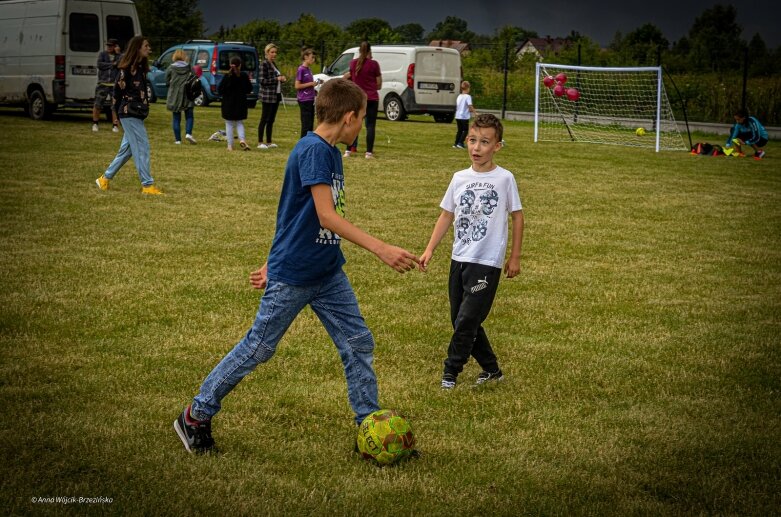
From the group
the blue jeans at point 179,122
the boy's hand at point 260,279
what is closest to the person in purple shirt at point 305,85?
the blue jeans at point 179,122

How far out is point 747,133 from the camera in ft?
71.2

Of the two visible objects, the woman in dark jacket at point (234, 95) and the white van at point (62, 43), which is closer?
the woman in dark jacket at point (234, 95)

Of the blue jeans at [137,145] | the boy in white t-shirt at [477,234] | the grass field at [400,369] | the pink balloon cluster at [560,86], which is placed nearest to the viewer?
the grass field at [400,369]

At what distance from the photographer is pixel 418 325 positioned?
6.50 metres

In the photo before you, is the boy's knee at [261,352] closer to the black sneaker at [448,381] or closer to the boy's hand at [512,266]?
the black sneaker at [448,381]

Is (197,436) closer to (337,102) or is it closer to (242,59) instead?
(337,102)

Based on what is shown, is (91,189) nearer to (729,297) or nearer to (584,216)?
(584,216)

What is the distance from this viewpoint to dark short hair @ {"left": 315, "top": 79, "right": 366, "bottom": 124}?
3975mm

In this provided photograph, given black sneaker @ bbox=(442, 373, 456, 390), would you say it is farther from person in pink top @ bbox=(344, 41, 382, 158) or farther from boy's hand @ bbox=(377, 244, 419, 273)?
person in pink top @ bbox=(344, 41, 382, 158)

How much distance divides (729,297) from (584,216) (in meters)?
4.02

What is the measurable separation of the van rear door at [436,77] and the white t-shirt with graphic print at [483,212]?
23687mm

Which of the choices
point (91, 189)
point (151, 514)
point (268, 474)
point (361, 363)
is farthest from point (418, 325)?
point (91, 189)

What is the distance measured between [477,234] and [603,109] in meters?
25.5

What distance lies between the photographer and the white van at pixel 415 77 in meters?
28.3
